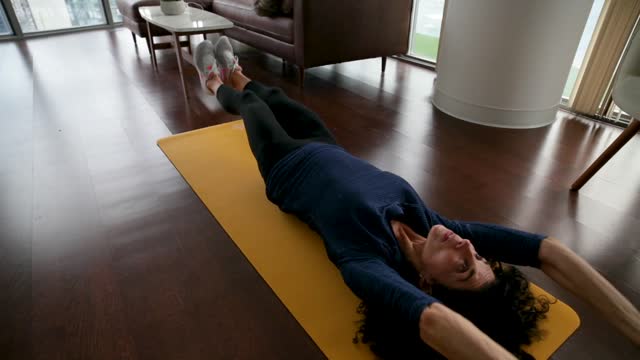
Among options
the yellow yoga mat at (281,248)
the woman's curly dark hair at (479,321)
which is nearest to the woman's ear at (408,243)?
the woman's curly dark hair at (479,321)

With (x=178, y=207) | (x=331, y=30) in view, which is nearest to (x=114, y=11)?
(x=331, y=30)

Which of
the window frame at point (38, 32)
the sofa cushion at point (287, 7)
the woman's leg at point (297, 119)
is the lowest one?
the window frame at point (38, 32)

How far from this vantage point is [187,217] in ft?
5.33

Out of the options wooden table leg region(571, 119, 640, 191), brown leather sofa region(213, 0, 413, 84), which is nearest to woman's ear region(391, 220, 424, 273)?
wooden table leg region(571, 119, 640, 191)

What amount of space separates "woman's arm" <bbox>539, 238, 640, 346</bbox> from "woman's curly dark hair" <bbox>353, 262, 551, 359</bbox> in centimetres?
11

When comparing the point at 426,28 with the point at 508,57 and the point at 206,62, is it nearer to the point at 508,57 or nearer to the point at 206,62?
the point at 508,57

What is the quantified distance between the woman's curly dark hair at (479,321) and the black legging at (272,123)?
670 mm

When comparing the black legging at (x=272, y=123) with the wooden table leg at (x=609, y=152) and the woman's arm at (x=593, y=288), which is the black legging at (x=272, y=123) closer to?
the woman's arm at (x=593, y=288)

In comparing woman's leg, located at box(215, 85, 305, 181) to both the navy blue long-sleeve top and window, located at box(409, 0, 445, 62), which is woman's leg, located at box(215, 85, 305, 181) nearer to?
the navy blue long-sleeve top

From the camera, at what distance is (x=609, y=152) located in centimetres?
169

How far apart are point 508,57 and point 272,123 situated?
165 cm

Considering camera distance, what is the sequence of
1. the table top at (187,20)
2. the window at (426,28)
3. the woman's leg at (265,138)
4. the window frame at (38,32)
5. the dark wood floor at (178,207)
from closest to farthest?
1. the dark wood floor at (178,207)
2. the woman's leg at (265,138)
3. the table top at (187,20)
4. the window at (426,28)
5. the window frame at (38,32)

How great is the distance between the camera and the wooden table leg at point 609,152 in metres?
1.62

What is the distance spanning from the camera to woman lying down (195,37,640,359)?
2.83ft
